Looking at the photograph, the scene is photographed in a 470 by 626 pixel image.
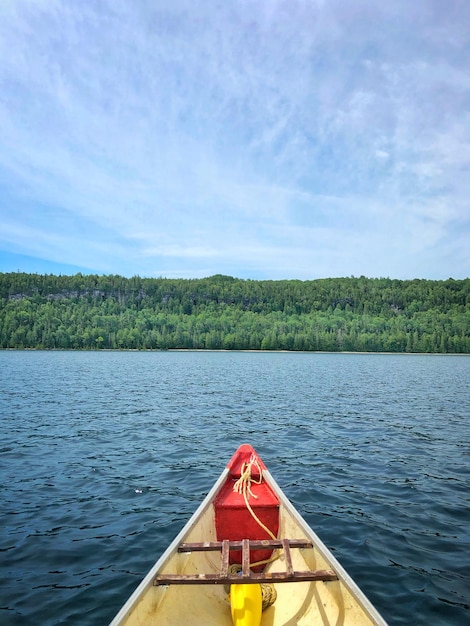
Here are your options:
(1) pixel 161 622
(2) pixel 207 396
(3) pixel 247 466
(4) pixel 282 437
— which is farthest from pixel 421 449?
(2) pixel 207 396

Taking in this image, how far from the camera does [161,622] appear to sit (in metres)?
6.43

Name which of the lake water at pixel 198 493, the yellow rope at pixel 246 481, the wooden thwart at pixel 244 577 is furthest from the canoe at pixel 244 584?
the lake water at pixel 198 493

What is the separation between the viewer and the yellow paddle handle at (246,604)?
6.77m

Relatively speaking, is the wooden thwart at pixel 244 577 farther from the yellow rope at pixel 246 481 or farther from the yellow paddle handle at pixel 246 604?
the yellow rope at pixel 246 481

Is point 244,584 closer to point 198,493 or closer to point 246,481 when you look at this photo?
point 246,481

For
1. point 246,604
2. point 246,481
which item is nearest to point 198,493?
point 246,481

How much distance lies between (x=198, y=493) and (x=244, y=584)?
8.38m

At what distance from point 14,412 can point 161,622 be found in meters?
27.3

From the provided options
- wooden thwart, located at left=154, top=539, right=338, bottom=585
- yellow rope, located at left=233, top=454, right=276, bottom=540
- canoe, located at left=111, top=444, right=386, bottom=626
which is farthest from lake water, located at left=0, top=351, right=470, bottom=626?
wooden thwart, located at left=154, top=539, right=338, bottom=585

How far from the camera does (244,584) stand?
22.2ft

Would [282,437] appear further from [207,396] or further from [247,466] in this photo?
[207,396]

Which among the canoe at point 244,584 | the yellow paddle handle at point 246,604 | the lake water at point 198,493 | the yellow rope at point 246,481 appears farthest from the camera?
the yellow rope at point 246,481

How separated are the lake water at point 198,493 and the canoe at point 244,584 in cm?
197

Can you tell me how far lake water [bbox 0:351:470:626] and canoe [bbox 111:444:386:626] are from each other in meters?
1.97
